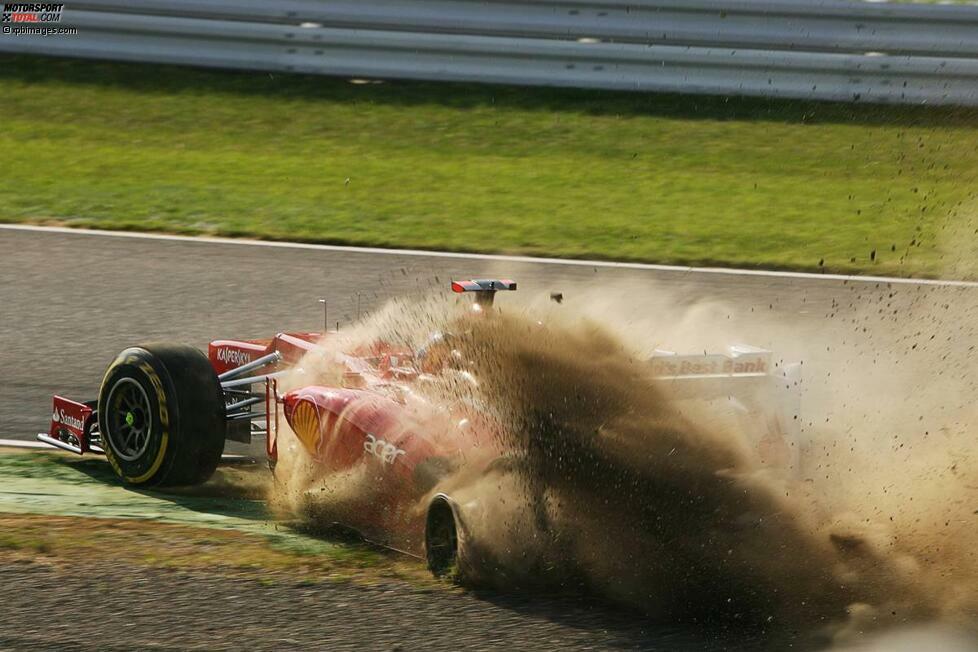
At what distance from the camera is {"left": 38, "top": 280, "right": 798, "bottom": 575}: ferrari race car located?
5.72m

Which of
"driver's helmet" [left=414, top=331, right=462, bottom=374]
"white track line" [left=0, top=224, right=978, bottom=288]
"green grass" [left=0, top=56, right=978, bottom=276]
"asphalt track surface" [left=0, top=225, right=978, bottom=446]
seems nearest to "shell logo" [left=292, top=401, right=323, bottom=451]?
"driver's helmet" [left=414, top=331, right=462, bottom=374]

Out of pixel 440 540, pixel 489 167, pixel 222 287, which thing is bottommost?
pixel 440 540

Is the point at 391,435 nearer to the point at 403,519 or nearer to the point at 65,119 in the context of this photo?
the point at 403,519

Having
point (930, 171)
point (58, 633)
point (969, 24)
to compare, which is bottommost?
point (58, 633)

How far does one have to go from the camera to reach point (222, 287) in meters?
10.3

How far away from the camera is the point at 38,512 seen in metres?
6.34

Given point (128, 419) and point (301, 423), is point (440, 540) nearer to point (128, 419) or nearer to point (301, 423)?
point (301, 423)

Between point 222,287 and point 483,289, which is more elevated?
point 222,287

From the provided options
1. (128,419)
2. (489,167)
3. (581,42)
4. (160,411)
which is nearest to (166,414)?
(160,411)

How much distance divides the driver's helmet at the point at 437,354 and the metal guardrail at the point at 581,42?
8.33 metres

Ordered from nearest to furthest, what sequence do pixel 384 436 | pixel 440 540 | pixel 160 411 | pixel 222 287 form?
pixel 440 540 → pixel 384 436 → pixel 160 411 → pixel 222 287

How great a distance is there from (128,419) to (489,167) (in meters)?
7.03

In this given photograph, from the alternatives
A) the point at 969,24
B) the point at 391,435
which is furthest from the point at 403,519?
the point at 969,24

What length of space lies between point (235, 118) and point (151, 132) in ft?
2.62
